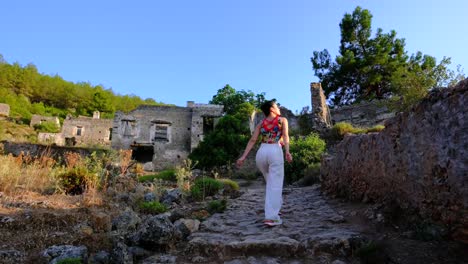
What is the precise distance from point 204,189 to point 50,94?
174ft

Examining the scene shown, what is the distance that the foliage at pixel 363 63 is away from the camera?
83.9 ft

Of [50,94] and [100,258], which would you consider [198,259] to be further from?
[50,94]

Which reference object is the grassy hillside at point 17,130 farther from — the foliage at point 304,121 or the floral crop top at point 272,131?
the floral crop top at point 272,131

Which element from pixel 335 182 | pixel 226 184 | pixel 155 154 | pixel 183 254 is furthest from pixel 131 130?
pixel 183 254

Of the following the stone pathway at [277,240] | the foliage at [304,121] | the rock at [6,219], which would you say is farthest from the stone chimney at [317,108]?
the rock at [6,219]

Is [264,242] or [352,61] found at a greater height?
[352,61]

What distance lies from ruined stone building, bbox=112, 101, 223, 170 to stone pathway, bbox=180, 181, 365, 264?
2135 cm

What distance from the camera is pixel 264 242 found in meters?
3.83

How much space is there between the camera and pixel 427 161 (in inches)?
134

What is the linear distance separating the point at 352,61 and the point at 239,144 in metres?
11.2

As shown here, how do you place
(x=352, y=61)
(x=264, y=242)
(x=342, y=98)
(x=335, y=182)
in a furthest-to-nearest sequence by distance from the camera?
(x=342, y=98), (x=352, y=61), (x=335, y=182), (x=264, y=242)

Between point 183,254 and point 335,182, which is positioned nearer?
point 183,254

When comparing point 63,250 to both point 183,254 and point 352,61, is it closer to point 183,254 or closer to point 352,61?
point 183,254

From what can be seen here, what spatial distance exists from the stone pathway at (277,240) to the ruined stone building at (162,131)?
21.4m
